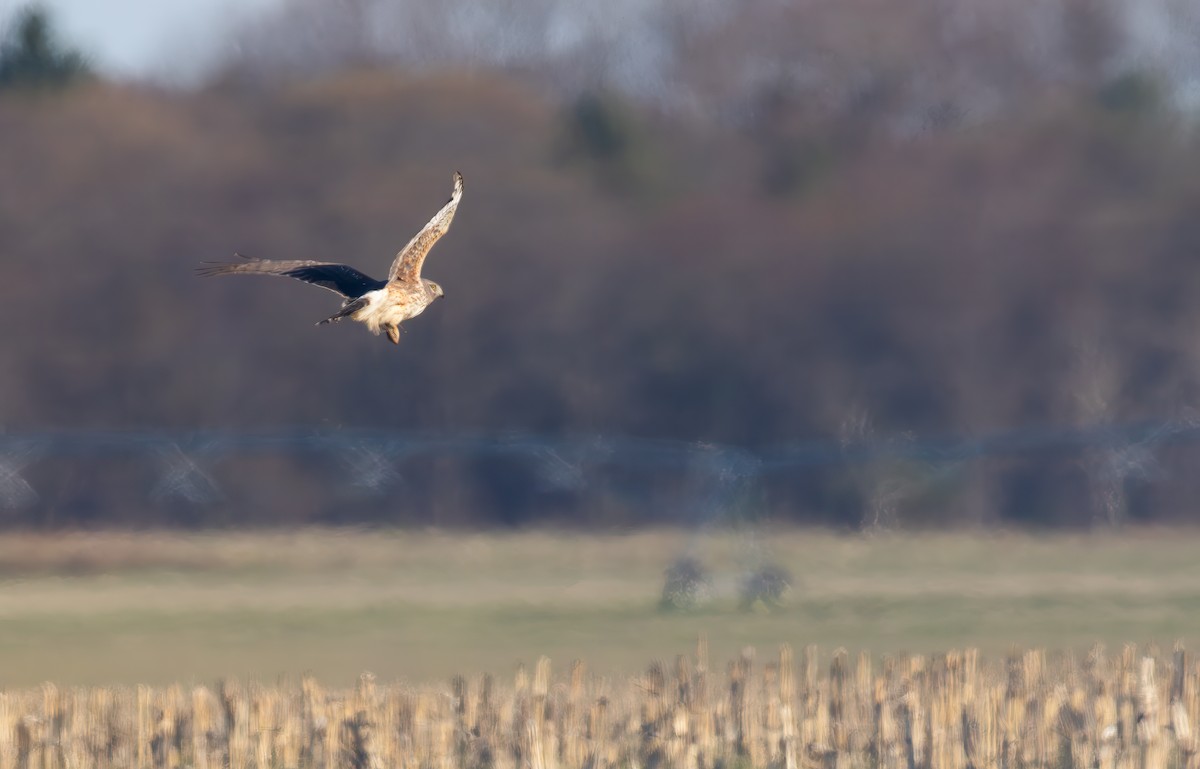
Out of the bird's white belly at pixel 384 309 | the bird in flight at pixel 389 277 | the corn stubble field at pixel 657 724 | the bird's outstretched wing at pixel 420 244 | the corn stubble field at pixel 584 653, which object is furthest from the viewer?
the bird's outstretched wing at pixel 420 244

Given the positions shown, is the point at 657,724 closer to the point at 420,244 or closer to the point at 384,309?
the point at 384,309

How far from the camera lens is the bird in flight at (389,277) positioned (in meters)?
11.3

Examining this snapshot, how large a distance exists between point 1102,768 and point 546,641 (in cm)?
906

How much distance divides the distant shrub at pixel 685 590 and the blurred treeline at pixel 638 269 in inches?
46.0

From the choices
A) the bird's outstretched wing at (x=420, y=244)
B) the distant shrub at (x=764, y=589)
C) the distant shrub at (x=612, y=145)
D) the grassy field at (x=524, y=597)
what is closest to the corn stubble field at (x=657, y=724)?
the bird's outstretched wing at (x=420, y=244)

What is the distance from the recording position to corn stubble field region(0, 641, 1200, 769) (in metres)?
10.9

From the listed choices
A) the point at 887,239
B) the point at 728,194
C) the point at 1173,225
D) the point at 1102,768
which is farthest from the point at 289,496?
the point at 1102,768

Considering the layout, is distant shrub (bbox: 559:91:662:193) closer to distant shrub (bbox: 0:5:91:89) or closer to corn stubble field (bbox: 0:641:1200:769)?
distant shrub (bbox: 0:5:91:89)

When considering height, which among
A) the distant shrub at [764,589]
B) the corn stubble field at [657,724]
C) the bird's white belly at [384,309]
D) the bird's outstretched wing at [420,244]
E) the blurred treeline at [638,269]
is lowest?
the corn stubble field at [657,724]

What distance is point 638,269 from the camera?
2505cm

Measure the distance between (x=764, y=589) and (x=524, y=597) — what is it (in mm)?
2488

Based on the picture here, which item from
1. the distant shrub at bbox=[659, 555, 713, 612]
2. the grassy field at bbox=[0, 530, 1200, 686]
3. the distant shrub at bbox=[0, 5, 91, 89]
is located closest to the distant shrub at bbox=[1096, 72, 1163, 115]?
the grassy field at bbox=[0, 530, 1200, 686]

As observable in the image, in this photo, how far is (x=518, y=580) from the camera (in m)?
21.9

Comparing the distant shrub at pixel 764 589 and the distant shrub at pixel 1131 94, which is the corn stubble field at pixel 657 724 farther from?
the distant shrub at pixel 1131 94
